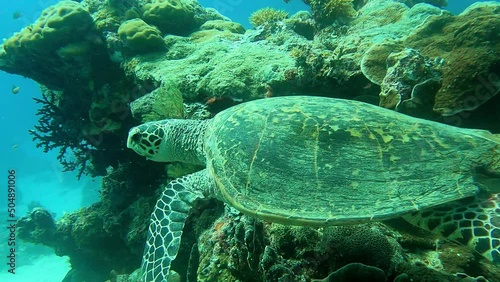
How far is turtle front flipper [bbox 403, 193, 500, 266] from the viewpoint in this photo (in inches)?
85.9

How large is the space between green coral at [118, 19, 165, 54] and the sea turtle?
5.09 meters

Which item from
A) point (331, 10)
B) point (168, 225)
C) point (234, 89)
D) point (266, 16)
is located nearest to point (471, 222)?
point (168, 225)

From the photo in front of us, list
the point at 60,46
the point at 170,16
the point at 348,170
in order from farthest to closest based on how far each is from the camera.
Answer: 1. the point at 170,16
2. the point at 60,46
3. the point at 348,170

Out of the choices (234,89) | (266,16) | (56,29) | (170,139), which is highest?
(266,16)

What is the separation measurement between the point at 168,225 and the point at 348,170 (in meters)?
2.18

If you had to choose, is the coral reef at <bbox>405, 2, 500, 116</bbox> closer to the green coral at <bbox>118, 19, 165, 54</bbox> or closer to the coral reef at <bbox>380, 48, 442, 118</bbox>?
the coral reef at <bbox>380, 48, 442, 118</bbox>

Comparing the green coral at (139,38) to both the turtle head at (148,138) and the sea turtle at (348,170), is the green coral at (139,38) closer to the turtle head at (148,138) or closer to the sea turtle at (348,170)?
the turtle head at (148,138)

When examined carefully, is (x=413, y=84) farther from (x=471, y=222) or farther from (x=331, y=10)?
(x=331, y=10)

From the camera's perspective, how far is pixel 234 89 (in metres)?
5.04

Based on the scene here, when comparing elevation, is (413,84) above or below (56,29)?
below

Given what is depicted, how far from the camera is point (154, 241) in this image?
3305 mm

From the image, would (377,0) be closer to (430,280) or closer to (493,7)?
(493,7)

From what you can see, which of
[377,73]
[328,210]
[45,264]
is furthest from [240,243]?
[45,264]

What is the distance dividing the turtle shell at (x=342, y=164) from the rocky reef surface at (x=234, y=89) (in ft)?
1.19
